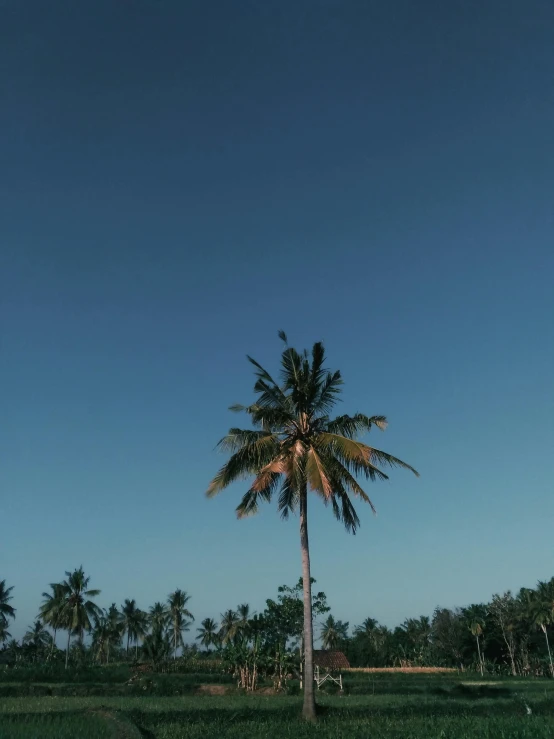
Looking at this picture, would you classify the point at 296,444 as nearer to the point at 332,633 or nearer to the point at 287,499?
the point at 287,499

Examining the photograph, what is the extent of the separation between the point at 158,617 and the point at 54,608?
32.6 metres

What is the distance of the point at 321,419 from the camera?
2314cm

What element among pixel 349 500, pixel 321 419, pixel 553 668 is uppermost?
pixel 321 419

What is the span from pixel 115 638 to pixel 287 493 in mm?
85032

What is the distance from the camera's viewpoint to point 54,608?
6775 centimetres

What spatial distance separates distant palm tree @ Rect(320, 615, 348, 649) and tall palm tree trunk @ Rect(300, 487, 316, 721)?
329ft

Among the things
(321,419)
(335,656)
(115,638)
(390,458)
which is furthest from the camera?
(115,638)

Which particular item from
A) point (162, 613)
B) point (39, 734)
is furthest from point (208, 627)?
point (39, 734)

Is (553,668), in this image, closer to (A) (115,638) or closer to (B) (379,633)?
(B) (379,633)

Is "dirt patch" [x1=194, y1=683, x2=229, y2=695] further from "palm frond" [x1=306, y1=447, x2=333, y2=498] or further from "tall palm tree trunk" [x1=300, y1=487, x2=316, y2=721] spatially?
"palm frond" [x1=306, y1=447, x2=333, y2=498]

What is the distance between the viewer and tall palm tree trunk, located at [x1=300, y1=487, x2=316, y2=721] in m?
19.8

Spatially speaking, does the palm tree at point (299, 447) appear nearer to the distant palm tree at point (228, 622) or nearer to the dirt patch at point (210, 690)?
the dirt patch at point (210, 690)

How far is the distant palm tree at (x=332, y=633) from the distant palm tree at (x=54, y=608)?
58.8 metres

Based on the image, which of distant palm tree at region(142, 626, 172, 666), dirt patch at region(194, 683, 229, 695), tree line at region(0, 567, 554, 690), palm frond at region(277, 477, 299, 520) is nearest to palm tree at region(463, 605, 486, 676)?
tree line at region(0, 567, 554, 690)
